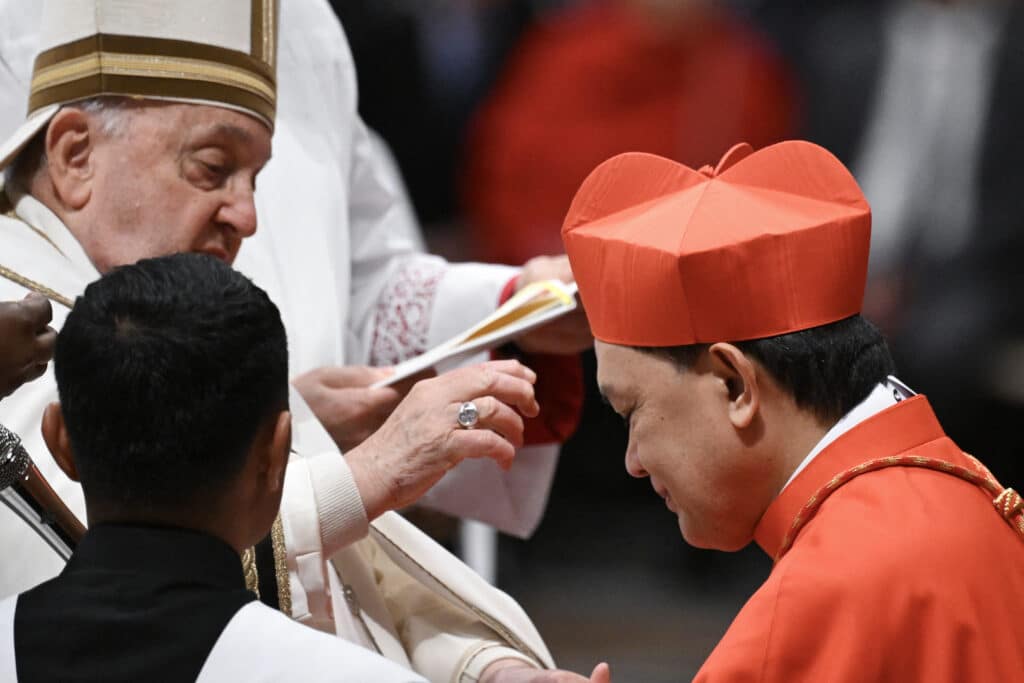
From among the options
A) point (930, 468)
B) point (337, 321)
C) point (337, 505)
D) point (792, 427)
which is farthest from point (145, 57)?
point (930, 468)

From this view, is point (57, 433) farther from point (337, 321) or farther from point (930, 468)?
point (337, 321)

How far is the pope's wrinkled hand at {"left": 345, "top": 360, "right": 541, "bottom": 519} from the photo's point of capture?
257cm

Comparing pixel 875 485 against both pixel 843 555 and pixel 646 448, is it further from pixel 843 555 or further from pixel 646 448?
pixel 646 448

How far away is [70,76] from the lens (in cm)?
298

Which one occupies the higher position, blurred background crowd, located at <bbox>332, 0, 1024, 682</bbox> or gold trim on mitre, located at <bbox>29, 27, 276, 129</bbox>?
gold trim on mitre, located at <bbox>29, 27, 276, 129</bbox>

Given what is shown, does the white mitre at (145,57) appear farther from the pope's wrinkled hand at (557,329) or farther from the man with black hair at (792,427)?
the man with black hair at (792,427)

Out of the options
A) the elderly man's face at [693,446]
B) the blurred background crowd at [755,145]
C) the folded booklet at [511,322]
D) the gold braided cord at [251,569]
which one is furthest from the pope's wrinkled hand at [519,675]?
the blurred background crowd at [755,145]

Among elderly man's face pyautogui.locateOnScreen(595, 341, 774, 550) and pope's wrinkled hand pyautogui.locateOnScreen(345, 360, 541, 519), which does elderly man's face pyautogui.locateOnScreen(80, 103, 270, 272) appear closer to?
pope's wrinkled hand pyautogui.locateOnScreen(345, 360, 541, 519)

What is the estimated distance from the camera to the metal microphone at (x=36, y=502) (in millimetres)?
2084

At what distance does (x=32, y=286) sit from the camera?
9.13 ft

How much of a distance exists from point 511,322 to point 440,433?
1.61 feet

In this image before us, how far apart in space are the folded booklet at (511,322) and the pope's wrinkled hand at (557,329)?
12cm

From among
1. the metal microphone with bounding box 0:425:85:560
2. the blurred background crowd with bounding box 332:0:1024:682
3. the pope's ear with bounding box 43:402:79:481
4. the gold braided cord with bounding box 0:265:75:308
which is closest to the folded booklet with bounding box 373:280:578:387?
the gold braided cord with bounding box 0:265:75:308

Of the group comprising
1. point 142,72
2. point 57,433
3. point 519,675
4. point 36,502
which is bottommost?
point 519,675
